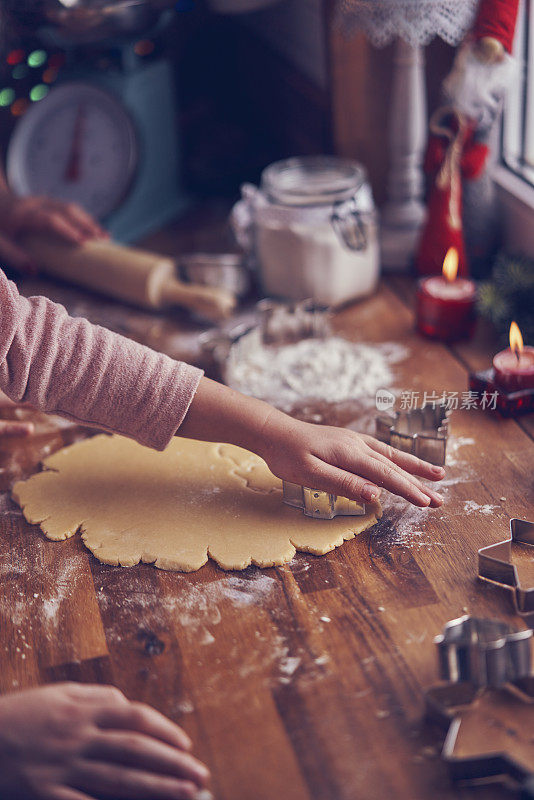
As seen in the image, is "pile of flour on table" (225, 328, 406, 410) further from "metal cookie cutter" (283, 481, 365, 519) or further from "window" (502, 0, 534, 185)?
"window" (502, 0, 534, 185)

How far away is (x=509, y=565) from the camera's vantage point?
0.77m

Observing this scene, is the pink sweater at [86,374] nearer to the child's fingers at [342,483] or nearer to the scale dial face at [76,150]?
the child's fingers at [342,483]

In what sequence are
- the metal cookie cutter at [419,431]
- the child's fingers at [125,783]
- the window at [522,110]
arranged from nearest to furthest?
the child's fingers at [125,783] → the metal cookie cutter at [419,431] → the window at [522,110]

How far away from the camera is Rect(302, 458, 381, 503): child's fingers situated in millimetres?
848

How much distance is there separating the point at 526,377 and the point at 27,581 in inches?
25.2

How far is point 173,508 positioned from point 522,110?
89 cm

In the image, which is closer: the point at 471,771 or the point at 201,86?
the point at 471,771

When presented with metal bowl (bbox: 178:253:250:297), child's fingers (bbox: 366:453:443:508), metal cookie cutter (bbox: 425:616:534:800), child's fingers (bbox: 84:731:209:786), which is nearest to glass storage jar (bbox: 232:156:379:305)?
metal bowl (bbox: 178:253:250:297)

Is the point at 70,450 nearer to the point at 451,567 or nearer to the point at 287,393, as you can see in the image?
the point at 287,393

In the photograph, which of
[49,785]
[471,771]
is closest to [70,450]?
[49,785]

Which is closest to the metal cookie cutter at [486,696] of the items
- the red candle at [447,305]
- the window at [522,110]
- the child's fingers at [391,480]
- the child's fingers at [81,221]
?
the child's fingers at [391,480]

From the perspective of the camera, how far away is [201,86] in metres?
1.83

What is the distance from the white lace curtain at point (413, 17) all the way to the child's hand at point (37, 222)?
0.59 meters

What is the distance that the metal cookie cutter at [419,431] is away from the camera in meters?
0.96
